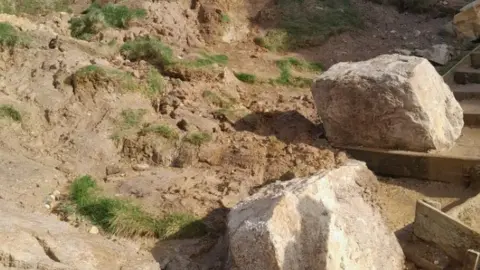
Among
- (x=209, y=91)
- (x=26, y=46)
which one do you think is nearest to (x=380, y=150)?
(x=209, y=91)

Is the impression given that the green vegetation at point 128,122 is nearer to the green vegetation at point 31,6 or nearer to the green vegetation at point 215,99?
the green vegetation at point 215,99

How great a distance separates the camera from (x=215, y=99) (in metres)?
8.12

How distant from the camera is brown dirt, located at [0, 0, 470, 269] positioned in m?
6.21

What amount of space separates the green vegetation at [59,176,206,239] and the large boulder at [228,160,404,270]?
0.76 m

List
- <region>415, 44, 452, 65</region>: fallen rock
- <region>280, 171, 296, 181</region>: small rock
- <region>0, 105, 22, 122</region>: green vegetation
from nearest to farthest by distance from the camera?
<region>280, 171, 296, 181</region>: small rock, <region>0, 105, 22, 122</region>: green vegetation, <region>415, 44, 452, 65</region>: fallen rock

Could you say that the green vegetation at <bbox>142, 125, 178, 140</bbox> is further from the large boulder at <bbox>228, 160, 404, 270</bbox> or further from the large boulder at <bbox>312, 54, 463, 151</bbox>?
the large boulder at <bbox>228, 160, 404, 270</bbox>

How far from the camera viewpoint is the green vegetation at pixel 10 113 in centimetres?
695

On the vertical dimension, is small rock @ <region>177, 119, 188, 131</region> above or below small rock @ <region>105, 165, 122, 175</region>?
above

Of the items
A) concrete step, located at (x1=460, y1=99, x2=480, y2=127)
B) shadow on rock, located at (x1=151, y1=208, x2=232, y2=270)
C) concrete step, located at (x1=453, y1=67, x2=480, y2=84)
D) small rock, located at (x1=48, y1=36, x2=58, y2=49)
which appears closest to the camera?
shadow on rock, located at (x1=151, y1=208, x2=232, y2=270)

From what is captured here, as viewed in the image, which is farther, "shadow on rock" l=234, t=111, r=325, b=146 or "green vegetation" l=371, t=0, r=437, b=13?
"green vegetation" l=371, t=0, r=437, b=13

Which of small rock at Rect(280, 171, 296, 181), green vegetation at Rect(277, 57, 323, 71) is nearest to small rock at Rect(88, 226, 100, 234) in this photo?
small rock at Rect(280, 171, 296, 181)

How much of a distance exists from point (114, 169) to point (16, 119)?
4.11 ft

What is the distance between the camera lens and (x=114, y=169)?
265 inches

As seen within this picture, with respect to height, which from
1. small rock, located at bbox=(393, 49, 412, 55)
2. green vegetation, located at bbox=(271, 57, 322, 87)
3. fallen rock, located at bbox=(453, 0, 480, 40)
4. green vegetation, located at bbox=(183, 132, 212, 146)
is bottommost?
green vegetation, located at bbox=(271, 57, 322, 87)
